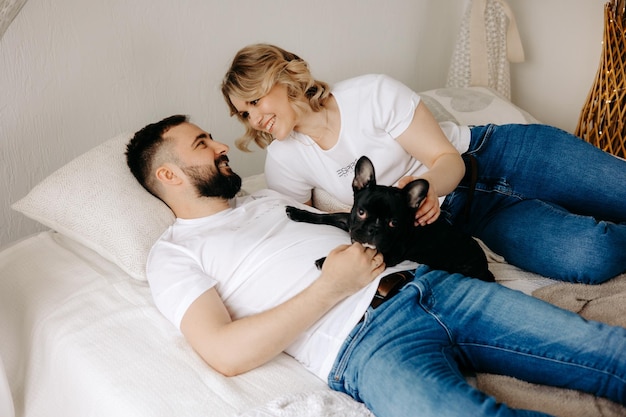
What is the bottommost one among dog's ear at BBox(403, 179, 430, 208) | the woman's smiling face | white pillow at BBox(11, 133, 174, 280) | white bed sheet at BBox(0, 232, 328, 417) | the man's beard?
white bed sheet at BBox(0, 232, 328, 417)

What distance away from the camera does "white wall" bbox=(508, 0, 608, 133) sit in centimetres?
278

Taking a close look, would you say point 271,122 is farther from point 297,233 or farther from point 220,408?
point 220,408

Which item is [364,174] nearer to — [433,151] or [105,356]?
[433,151]

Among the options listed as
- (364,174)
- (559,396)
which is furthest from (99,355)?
(559,396)

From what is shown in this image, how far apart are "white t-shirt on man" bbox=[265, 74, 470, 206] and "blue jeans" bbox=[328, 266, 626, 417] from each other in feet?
1.66

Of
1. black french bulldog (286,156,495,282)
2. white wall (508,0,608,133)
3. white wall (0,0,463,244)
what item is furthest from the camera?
white wall (508,0,608,133)

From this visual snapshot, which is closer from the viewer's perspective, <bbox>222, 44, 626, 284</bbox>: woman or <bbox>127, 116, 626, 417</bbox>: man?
<bbox>127, 116, 626, 417</bbox>: man

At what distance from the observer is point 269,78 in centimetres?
160

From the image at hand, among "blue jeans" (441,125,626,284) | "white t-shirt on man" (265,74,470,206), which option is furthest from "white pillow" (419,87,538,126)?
"white t-shirt on man" (265,74,470,206)

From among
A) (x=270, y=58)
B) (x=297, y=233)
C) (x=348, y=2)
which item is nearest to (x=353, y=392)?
(x=297, y=233)

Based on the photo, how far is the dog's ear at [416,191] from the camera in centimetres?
130

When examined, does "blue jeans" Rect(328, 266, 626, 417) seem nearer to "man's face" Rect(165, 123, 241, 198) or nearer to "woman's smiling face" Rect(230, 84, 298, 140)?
"man's face" Rect(165, 123, 241, 198)

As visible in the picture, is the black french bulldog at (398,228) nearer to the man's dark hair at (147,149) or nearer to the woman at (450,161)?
the woman at (450,161)

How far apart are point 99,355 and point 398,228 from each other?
0.73m
